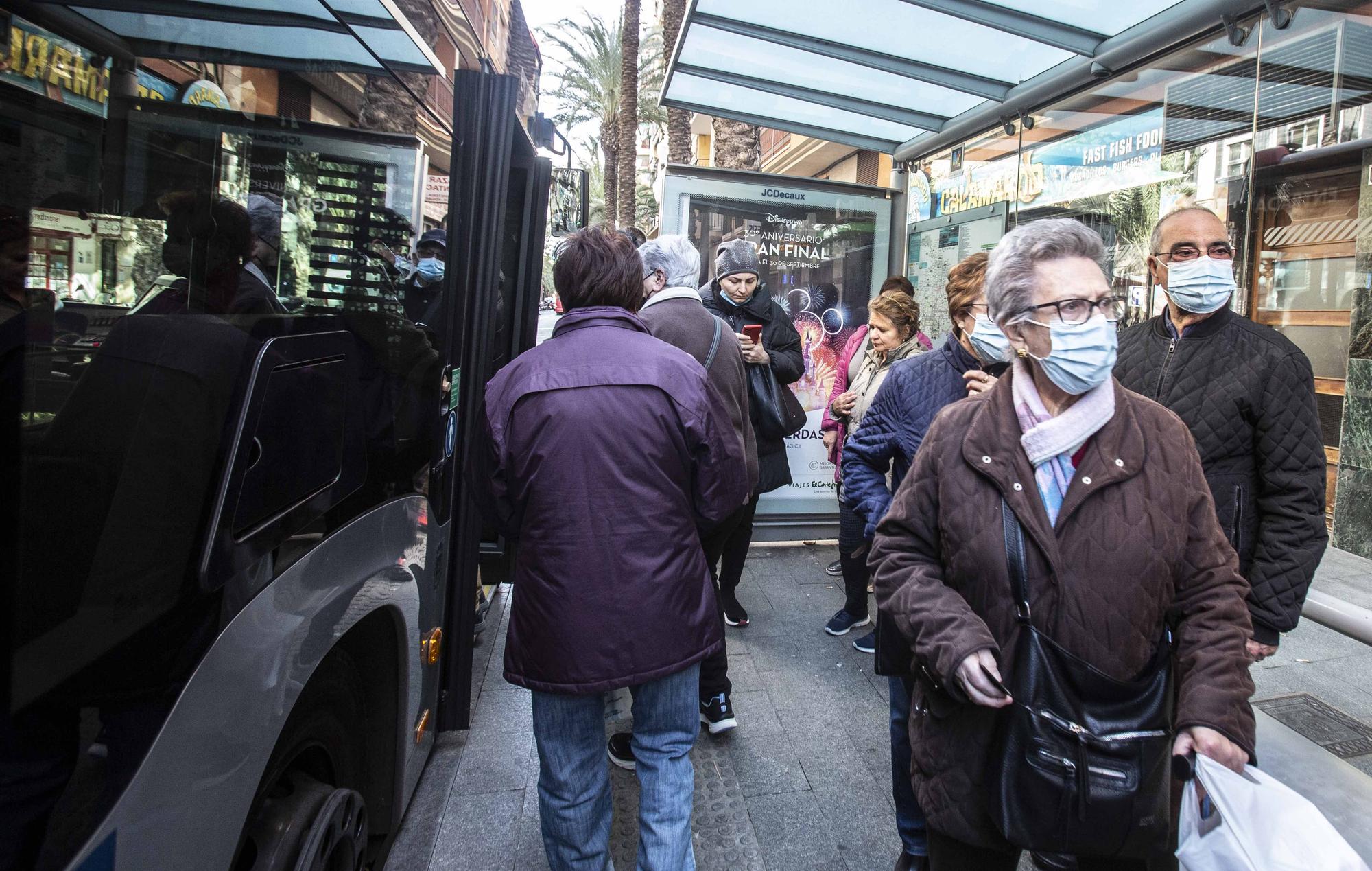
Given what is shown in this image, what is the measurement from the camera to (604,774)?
7.57ft

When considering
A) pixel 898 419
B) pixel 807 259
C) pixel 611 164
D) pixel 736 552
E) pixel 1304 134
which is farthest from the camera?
pixel 611 164

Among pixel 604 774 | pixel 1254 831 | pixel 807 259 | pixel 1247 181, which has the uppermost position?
pixel 1247 181

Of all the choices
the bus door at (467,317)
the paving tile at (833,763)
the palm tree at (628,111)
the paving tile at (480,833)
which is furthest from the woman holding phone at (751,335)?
the palm tree at (628,111)

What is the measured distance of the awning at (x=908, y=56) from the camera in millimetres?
4316

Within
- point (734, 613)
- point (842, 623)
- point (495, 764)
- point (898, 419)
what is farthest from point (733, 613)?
point (898, 419)

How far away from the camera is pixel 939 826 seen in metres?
1.79

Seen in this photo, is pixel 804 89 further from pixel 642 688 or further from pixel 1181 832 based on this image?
pixel 1181 832

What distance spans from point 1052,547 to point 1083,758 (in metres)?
0.38

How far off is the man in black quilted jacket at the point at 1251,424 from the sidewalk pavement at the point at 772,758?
46.4 inches

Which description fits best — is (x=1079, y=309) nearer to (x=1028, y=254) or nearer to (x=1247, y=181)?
(x=1028, y=254)

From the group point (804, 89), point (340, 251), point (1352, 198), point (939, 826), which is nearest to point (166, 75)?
point (340, 251)

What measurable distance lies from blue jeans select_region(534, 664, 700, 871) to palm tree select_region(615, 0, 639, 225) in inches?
826

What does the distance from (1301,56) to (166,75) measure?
6.29 m

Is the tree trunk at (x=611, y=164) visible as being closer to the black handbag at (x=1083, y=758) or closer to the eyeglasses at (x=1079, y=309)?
the eyeglasses at (x=1079, y=309)
